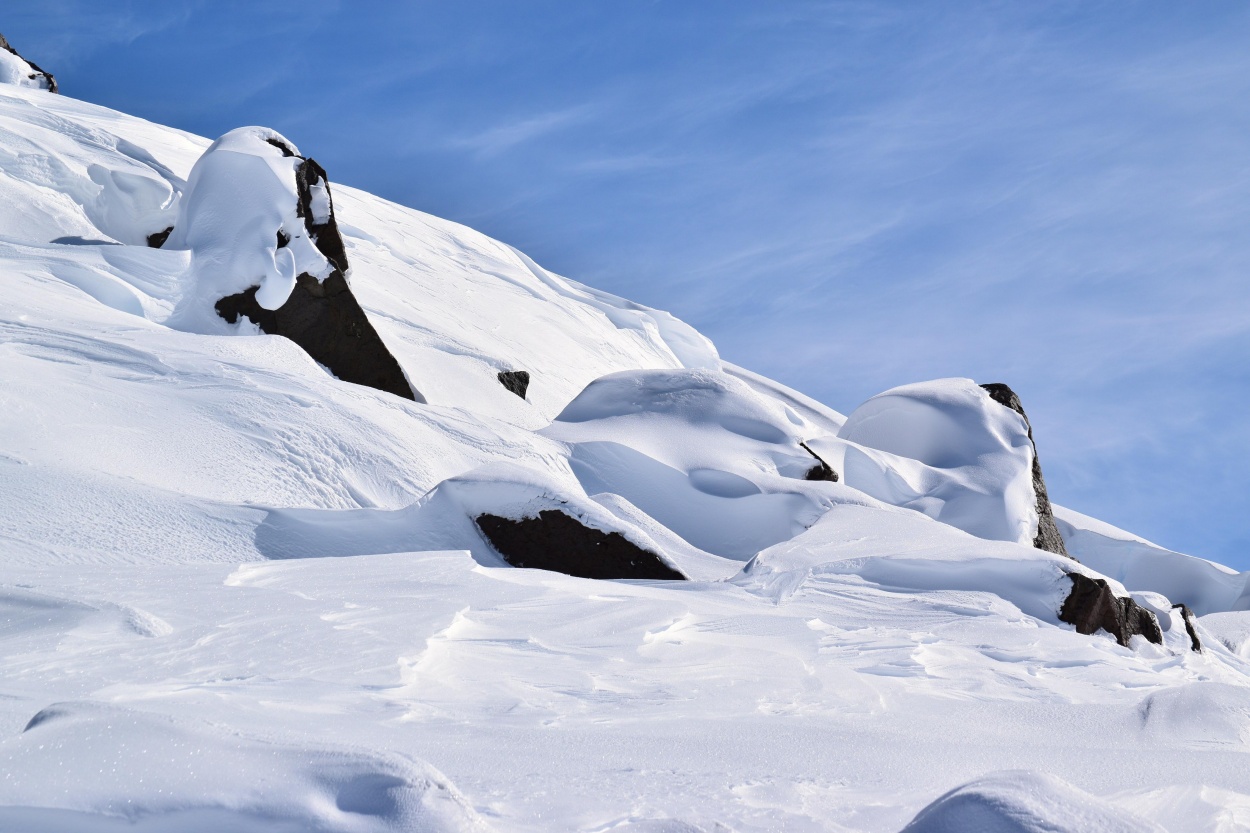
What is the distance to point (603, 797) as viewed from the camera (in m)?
2.08

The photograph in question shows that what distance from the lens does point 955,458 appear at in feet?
34.2

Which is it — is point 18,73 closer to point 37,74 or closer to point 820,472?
point 37,74

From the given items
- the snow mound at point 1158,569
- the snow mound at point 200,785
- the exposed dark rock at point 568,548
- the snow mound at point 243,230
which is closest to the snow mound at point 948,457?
the exposed dark rock at point 568,548

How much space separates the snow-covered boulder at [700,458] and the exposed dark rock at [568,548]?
5.11ft

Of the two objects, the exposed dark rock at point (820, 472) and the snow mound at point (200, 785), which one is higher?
the exposed dark rock at point (820, 472)

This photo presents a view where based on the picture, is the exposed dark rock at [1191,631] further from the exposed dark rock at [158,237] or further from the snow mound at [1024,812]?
the exposed dark rock at [158,237]

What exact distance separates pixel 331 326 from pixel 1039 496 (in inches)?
282

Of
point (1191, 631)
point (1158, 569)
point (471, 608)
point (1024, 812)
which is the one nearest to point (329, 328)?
point (471, 608)

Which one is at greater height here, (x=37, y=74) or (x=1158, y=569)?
(x=37, y=74)

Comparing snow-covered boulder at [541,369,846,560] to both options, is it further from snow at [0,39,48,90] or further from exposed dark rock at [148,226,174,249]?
snow at [0,39,48,90]

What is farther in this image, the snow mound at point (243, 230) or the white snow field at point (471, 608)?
the snow mound at point (243, 230)

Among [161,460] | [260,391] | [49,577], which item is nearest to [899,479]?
[260,391]

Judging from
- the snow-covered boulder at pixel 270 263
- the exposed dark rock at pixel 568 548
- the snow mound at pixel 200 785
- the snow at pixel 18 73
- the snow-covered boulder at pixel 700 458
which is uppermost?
the snow at pixel 18 73

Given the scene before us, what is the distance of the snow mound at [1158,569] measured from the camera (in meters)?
15.2
